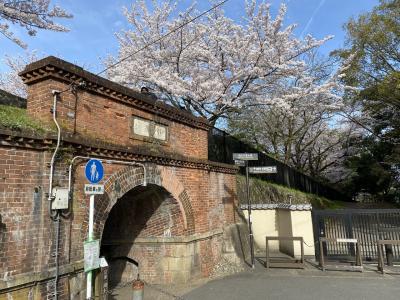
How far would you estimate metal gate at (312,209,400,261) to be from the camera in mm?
10812

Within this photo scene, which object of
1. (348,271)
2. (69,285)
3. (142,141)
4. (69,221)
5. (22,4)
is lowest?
(348,271)

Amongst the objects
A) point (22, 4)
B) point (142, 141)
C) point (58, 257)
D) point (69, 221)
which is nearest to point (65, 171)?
point (69, 221)

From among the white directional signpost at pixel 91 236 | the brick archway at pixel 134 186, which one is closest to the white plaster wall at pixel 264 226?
the brick archway at pixel 134 186

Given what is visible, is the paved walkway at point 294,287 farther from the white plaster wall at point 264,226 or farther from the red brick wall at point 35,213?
the white plaster wall at point 264,226

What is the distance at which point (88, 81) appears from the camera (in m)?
6.43

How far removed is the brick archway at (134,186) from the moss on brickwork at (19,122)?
1728mm

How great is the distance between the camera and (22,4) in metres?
10.8

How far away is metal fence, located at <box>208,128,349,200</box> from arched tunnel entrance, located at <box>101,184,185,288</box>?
449 centimetres

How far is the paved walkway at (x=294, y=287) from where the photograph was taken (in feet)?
25.0

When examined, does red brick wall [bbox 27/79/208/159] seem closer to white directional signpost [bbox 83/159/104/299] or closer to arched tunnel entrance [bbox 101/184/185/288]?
white directional signpost [bbox 83/159/104/299]

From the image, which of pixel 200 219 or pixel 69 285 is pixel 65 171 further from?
pixel 200 219

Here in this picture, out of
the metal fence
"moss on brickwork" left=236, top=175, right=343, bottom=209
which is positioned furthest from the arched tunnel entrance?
"moss on brickwork" left=236, top=175, right=343, bottom=209

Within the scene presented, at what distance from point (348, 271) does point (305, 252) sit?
2135 mm

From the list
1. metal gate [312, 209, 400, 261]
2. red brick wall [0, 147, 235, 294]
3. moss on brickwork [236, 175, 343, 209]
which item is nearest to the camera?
red brick wall [0, 147, 235, 294]
